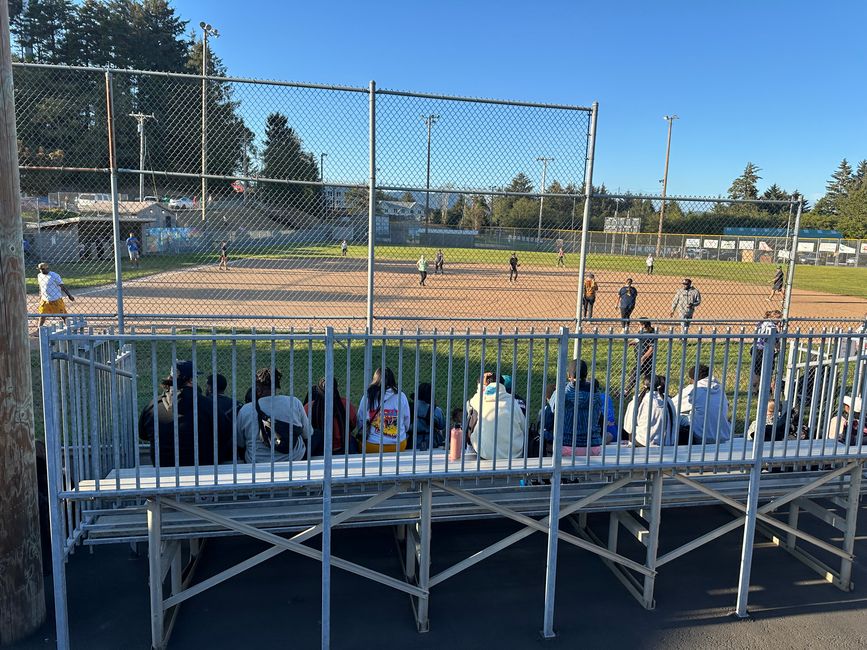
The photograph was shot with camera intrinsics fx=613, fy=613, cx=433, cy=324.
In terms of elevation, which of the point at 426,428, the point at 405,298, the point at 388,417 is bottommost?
the point at 405,298

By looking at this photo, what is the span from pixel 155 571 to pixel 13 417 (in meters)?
1.29

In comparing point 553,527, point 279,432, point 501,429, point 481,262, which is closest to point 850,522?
point 553,527

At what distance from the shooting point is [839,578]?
490 cm

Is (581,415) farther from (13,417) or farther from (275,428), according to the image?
(13,417)

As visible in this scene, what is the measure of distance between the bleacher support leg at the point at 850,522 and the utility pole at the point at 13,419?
583cm

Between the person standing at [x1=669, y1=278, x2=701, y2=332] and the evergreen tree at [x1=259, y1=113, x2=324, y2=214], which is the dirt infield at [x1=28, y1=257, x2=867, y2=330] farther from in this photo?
the evergreen tree at [x1=259, y1=113, x2=324, y2=214]

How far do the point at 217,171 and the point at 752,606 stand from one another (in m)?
6.65

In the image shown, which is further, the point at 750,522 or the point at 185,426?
the point at 750,522

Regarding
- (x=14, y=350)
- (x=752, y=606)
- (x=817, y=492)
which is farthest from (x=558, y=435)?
(x=14, y=350)

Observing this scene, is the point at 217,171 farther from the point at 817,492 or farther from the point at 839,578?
the point at 839,578

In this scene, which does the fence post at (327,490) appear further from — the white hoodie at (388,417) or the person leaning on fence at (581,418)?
the person leaning on fence at (581,418)

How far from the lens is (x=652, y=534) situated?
445cm

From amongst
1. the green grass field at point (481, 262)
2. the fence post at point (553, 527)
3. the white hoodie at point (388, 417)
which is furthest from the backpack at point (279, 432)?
the green grass field at point (481, 262)

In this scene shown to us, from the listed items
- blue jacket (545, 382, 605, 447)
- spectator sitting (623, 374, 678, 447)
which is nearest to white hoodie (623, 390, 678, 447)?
spectator sitting (623, 374, 678, 447)
